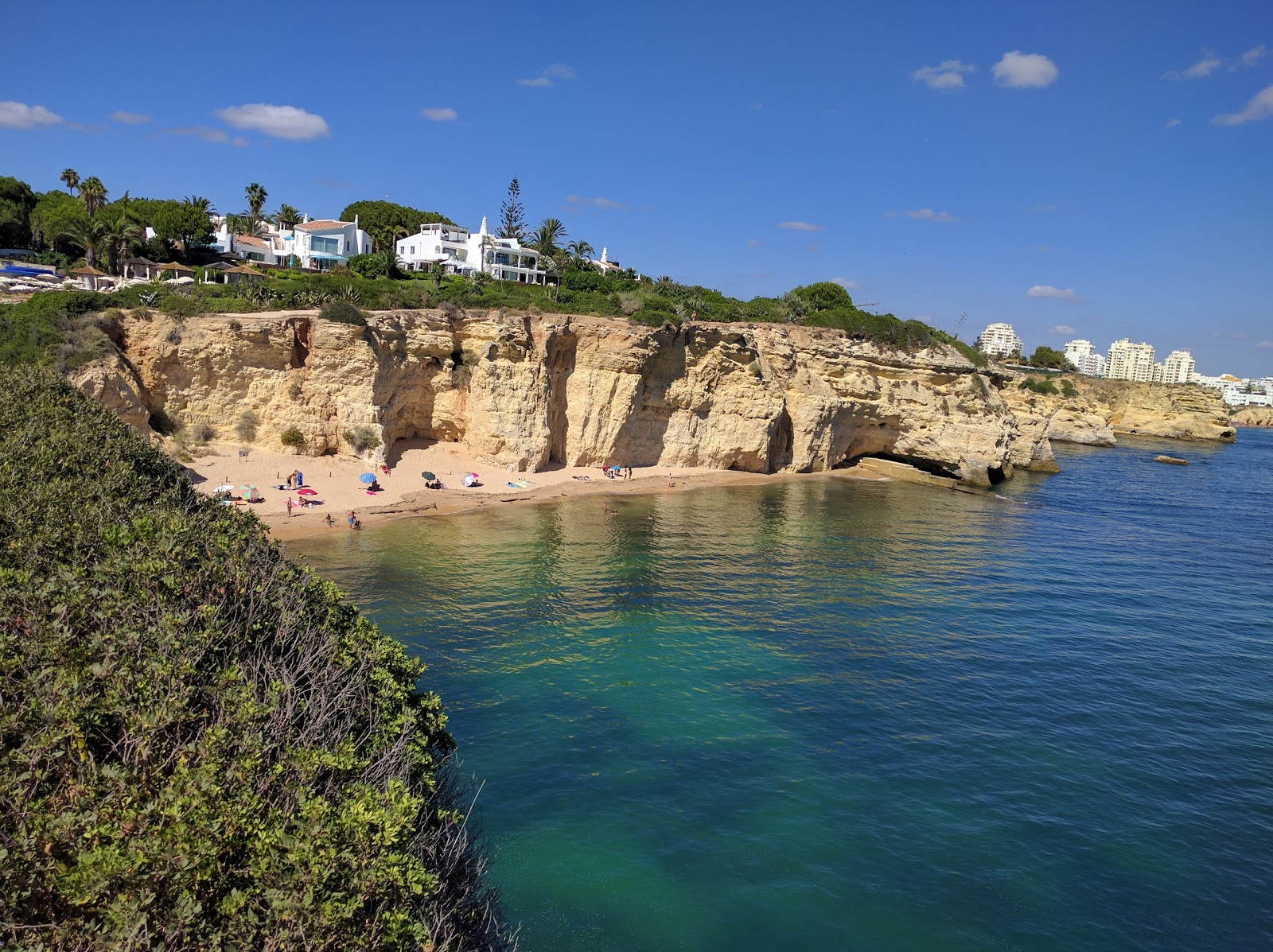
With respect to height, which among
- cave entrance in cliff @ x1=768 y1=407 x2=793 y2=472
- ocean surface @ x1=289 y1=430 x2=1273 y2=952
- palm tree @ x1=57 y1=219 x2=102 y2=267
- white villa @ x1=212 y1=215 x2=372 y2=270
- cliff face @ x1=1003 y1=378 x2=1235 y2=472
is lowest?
ocean surface @ x1=289 y1=430 x2=1273 y2=952

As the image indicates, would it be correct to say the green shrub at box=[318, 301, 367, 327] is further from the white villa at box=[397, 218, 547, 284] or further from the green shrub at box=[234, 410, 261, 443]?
the white villa at box=[397, 218, 547, 284]

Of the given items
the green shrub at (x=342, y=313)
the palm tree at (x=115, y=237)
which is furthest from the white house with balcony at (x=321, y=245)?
the green shrub at (x=342, y=313)

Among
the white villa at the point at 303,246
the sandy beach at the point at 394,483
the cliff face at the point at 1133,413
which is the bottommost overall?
the sandy beach at the point at 394,483

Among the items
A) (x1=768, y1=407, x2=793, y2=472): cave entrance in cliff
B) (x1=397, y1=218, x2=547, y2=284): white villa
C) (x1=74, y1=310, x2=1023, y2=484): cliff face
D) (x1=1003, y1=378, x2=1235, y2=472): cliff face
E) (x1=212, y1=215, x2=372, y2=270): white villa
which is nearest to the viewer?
(x1=74, y1=310, x2=1023, y2=484): cliff face

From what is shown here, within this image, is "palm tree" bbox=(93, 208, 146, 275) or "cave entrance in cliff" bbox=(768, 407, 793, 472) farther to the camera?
"cave entrance in cliff" bbox=(768, 407, 793, 472)

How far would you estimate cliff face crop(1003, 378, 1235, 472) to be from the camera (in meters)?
103

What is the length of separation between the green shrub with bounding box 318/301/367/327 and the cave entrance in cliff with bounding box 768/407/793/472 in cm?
3093

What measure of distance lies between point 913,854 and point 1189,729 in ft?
38.9

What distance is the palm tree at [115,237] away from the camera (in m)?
57.2

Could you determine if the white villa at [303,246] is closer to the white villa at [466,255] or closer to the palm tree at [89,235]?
→ the white villa at [466,255]

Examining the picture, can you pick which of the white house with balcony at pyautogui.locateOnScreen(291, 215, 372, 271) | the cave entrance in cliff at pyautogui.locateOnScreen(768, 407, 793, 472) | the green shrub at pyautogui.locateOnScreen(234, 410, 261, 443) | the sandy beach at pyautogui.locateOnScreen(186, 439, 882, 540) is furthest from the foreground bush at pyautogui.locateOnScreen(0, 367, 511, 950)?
the white house with balcony at pyautogui.locateOnScreen(291, 215, 372, 271)

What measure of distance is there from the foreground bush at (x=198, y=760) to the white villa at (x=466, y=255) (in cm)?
6575

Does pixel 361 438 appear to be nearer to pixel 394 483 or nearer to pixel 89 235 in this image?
pixel 394 483

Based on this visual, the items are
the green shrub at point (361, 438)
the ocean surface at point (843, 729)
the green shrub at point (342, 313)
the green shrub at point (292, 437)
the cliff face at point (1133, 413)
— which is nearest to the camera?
the ocean surface at point (843, 729)
